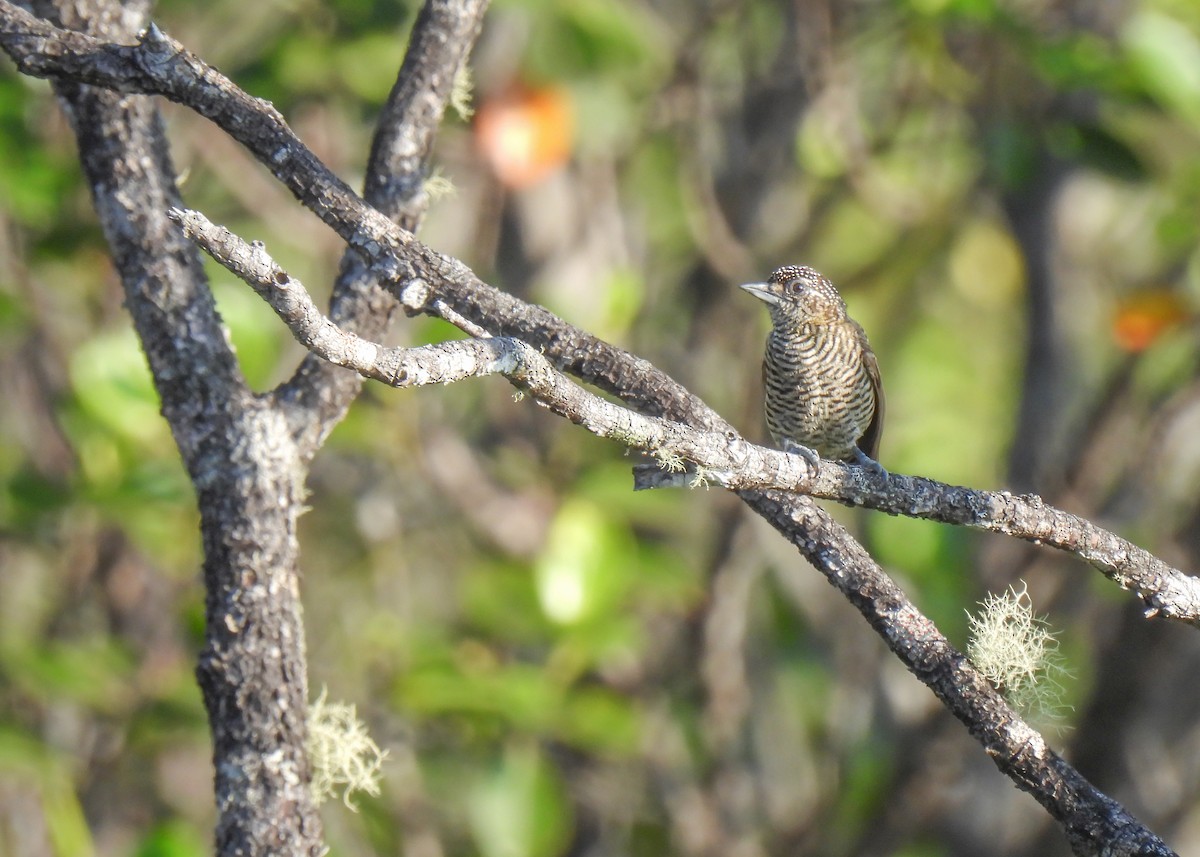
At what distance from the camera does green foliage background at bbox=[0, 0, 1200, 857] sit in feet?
13.9

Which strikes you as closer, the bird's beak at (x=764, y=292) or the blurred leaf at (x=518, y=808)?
the bird's beak at (x=764, y=292)

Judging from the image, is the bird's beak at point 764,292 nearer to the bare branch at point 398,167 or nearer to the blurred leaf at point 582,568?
the blurred leaf at point 582,568

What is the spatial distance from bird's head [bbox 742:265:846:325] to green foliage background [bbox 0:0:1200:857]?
1.69 ft

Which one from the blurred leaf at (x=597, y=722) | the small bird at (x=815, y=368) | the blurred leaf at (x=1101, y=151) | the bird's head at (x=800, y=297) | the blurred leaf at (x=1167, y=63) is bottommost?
the blurred leaf at (x=597, y=722)

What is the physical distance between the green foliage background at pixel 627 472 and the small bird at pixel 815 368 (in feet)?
1.82

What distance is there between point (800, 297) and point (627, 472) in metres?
0.93

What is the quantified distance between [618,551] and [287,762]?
2.02 meters

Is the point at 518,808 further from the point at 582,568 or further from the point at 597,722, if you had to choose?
the point at 582,568

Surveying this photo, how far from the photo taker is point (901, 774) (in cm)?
473

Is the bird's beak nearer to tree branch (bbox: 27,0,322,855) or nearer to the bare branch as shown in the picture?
the bare branch

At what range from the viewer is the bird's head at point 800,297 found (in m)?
3.96

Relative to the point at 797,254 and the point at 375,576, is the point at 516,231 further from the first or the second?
the point at 375,576

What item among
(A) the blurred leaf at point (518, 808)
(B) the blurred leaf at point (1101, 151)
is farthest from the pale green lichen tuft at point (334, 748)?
(B) the blurred leaf at point (1101, 151)

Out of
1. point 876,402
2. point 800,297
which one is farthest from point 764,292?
point 876,402
